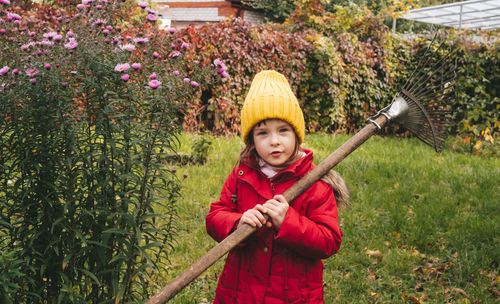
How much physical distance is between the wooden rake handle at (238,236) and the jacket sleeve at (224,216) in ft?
0.63

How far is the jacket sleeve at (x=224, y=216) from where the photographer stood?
6.40 ft

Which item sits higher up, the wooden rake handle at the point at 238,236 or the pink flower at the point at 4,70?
the pink flower at the point at 4,70

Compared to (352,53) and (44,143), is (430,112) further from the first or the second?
(352,53)

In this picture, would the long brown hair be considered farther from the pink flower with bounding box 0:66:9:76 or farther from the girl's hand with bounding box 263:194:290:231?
the pink flower with bounding box 0:66:9:76

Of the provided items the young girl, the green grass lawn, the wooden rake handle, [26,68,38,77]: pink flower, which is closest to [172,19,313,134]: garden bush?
the green grass lawn

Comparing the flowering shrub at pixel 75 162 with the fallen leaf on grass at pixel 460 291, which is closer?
the flowering shrub at pixel 75 162

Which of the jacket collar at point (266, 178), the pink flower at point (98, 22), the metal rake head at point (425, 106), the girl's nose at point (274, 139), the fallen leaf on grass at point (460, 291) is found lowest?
the fallen leaf on grass at point (460, 291)

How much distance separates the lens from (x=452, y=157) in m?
6.57

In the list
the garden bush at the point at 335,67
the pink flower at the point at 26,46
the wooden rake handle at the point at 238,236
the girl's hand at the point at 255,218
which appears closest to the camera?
the wooden rake handle at the point at 238,236

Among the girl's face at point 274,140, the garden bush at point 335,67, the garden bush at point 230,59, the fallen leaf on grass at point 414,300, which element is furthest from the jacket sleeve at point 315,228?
the garden bush at point 230,59

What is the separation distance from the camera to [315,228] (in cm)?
185

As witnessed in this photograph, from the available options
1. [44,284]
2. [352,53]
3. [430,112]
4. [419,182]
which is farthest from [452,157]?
[44,284]

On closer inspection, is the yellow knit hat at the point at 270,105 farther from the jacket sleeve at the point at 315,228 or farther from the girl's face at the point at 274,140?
the jacket sleeve at the point at 315,228

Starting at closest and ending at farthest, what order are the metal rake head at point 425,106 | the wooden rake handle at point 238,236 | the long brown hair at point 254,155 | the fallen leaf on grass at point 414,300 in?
the wooden rake handle at point 238,236
the long brown hair at point 254,155
the metal rake head at point 425,106
the fallen leaf on grass at point 414,300
